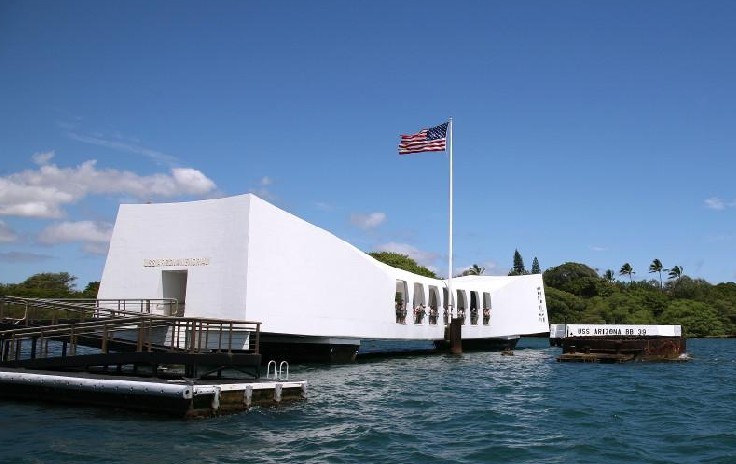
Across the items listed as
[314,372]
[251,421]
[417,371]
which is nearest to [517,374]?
[417,371]

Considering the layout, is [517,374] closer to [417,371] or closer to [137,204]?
[417,371]

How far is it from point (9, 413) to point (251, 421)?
5.23 meters

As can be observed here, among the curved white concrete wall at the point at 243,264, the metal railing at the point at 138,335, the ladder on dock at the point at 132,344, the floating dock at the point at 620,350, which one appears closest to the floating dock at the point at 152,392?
the ladder on dock at the point at 132,344

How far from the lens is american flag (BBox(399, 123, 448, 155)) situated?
3723 centimetres

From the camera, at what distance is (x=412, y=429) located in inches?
539

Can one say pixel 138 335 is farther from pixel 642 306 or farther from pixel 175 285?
pixel 642 306

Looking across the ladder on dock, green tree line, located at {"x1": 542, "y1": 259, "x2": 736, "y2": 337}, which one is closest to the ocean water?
the ladder on dock

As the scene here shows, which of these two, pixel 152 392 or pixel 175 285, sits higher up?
pixel 175 285

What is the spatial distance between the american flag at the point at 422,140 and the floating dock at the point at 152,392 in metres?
22.4

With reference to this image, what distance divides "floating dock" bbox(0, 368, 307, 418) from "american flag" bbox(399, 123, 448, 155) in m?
22.4

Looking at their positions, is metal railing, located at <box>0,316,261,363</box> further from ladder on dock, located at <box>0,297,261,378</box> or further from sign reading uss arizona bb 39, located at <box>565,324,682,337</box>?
sign reading uss arizona bb 39, located at <box>565,324,682,337</box>

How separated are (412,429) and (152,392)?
5423mm

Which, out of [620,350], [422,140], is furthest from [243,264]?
[620,350]

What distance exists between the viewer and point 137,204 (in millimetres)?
27312
